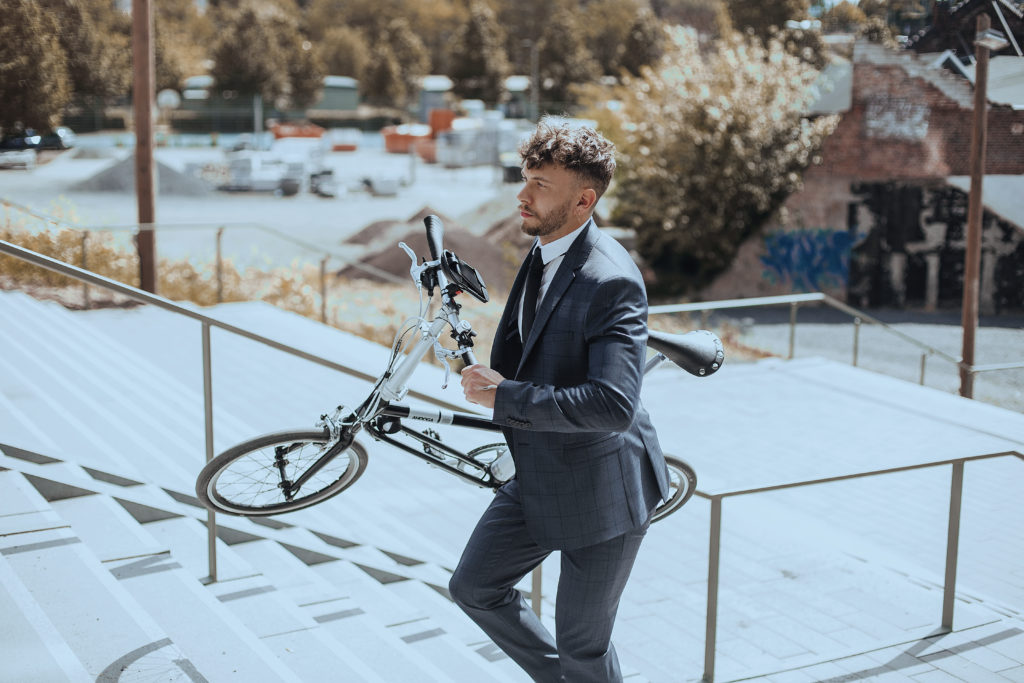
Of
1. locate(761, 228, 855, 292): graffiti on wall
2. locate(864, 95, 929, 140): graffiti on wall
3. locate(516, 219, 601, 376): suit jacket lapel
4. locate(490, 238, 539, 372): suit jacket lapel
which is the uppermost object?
locate(864, 95, 929, 140): graffiti on wall

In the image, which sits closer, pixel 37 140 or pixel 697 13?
pixel 37 140

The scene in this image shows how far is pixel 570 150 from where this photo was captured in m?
2.28

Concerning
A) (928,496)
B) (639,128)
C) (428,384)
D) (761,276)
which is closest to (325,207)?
(639,128)

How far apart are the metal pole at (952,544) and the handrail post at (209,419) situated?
2.70m

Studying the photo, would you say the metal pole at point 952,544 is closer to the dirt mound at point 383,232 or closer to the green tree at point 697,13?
the dirt mound at point 383,232

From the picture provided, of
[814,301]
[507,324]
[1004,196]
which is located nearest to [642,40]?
[814,301]

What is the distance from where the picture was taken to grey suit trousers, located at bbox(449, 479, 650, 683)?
2.36 metres

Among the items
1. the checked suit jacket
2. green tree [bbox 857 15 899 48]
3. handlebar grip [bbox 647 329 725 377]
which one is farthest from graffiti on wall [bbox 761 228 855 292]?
the checked suit jacket

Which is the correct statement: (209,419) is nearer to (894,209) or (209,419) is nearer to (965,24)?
(965,24)

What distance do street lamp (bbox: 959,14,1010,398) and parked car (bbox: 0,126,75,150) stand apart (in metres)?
7.74

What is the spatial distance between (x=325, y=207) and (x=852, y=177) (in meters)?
16.7

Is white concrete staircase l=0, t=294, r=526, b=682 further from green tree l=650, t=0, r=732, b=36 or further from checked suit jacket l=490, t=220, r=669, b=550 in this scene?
green tree l=650, t=0, r=732, b=36

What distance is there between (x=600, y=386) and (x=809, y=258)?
68.6ft

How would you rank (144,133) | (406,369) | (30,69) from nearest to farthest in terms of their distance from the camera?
(406,369) → (30,69) → (144,133)
